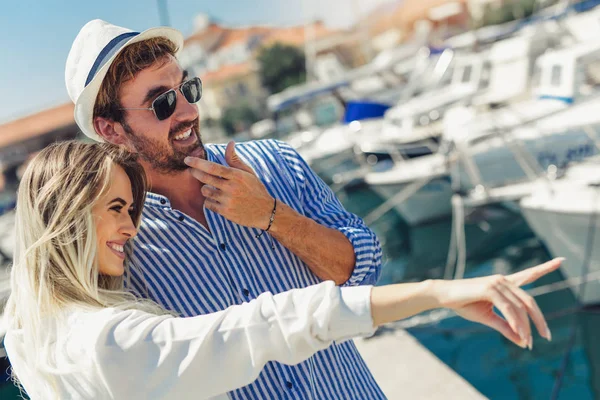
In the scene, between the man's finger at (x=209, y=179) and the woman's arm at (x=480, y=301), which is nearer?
the woman's arm at (x=480, y=301)

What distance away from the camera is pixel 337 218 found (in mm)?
1754

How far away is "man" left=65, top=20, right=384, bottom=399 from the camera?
1529 mm

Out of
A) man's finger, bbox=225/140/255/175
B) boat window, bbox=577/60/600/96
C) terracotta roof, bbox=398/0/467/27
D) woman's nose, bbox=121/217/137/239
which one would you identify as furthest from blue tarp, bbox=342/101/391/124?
terracotta roof, bbox=398/0/467/27

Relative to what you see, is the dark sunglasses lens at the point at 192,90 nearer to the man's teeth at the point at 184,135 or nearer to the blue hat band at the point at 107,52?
the man's teeth at the point at 184,135

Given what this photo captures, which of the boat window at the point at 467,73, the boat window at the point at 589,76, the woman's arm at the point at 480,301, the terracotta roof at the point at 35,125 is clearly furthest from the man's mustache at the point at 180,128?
the terracotta roof at the point at 35,125

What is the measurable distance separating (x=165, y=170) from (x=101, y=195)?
1.13ft

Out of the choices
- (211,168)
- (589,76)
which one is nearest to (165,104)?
(211,168)

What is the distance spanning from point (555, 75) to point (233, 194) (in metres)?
10.4

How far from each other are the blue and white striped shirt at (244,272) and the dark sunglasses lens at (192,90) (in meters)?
0.27

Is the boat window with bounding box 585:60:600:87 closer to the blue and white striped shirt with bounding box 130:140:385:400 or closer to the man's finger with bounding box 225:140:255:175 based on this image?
the blue and white striped shirt with bounding box 130:140:385:400

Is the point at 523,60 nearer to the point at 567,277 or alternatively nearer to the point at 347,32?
the point at 567,277

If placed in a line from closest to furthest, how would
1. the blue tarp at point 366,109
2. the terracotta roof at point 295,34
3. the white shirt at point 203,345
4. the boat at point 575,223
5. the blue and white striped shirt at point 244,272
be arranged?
the white shirt at point 203,345, the blue and white striped shirt at point 244,272, the boat at point 575,223, the blue tarp at point 366,109, the terracotta roof at point 295,34

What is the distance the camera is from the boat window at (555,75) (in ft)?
34.6

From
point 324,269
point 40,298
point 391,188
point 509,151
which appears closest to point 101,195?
point 40,298
